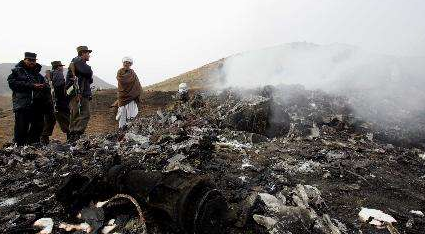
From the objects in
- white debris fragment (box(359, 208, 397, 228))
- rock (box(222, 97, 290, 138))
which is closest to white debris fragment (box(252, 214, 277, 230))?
white debris fragment (box(359, 208, 397, 228))

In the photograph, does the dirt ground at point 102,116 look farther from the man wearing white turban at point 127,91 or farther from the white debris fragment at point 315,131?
the white debris fragment at point 315,131

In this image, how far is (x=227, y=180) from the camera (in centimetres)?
408

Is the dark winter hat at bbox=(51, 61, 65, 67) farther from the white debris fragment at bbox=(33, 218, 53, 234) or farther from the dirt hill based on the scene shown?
the dirt hill

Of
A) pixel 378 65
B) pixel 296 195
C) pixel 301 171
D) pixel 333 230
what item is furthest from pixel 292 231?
pixel 378 65

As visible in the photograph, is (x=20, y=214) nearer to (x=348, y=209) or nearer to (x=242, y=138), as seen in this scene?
(x=348, y=209)

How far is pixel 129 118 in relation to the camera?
25.4ft

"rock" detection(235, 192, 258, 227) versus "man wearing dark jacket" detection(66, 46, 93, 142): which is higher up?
"man wearing dark jacket" detection(66, 46, 93, 142)

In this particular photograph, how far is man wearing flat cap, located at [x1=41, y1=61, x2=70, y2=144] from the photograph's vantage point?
721 cm

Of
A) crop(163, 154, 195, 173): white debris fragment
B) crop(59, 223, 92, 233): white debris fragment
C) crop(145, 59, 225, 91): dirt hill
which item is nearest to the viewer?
crop(59, 223, 92, 233): white debris fragment

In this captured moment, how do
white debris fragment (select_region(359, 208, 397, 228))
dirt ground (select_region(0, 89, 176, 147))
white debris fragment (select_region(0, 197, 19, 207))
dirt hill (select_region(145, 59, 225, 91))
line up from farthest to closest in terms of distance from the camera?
dirt hill (select_region(145, 59, 225, 91)) < dirt ground (select_region(0, 89, 176, 147)) < white debris fragment (select_region(0, 197, 19, 207)) < white debris fragment (select_region(359, 208, 397, 228))

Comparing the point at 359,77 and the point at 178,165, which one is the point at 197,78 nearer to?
the point at 359,77

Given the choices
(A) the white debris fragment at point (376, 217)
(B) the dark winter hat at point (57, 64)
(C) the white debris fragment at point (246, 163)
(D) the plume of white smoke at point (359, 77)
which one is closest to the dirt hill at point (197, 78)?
(D) the plume of white smoke at point (359, 77)

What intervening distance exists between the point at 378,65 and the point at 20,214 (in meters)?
10.0

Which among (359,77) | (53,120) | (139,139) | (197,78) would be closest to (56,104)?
(53,120)
